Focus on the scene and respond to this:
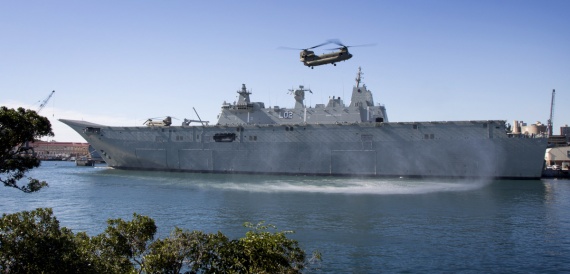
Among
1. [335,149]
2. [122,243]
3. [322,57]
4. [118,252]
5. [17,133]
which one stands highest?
[322,57]

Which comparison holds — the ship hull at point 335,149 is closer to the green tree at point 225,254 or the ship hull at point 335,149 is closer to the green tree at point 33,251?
the green tree at point 225,254

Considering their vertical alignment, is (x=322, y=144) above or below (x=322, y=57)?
below

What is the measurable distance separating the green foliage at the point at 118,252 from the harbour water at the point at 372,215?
5782 millimetres

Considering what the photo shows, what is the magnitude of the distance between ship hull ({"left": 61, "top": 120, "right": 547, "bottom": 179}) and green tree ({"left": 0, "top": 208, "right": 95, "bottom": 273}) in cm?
3387

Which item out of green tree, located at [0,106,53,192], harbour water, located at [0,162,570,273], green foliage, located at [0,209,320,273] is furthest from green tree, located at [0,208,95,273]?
harbour water, located at [0,162,570,273]

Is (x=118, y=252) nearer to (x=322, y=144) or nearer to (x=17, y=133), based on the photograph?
(x=17, y=133)

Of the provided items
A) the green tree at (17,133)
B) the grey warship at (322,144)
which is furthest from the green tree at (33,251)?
the grey warship at (322,144)

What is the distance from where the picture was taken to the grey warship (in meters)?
36.1

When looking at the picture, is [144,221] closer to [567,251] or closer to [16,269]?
[16,269]

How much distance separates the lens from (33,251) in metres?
6.19

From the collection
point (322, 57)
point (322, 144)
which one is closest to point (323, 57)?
point (322, 57)

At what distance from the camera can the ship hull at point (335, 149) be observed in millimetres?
35938

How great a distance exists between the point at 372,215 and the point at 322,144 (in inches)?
803

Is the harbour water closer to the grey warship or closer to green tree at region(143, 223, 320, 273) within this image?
the grey warship
